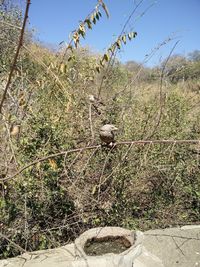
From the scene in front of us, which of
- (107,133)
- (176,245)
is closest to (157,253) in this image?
(176,245)

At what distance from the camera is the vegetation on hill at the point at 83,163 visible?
3030 millimetres

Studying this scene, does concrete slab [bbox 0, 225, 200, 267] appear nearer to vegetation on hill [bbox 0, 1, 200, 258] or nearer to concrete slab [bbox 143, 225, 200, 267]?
concrete slab [bbox 143, 225, 200, 267]

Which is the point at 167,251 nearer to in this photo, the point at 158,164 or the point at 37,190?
the point at 158,164

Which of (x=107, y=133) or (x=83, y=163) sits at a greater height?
(x=107, y=133)

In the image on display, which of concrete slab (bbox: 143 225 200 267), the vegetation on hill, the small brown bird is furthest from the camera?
the vegetation on hill

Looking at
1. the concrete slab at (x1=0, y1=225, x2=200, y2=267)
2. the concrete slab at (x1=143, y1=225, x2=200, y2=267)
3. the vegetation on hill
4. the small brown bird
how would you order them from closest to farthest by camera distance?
the concrete slab at (x1=0, y1=225, x2=200, y2=267) → the small brown bird → the concrete slab at (x1=143, y1=225, x2=200, y2=267) → the vegetation on hill

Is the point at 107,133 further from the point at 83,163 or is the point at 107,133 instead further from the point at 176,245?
the point at 176,245

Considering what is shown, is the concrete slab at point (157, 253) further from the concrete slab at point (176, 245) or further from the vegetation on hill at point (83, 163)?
the vegetation on hill at point (83, 163)

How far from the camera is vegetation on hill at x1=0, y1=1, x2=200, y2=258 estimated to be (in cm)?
303

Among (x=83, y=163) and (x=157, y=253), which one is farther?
(x=83, y=163)

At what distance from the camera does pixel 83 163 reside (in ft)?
11.8

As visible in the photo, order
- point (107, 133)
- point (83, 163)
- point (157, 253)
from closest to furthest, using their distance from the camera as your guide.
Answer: point (107, 133) → point (157, 253) → point (83, 163)

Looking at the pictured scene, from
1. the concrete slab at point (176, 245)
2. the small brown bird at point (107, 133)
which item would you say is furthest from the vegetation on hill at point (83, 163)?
the concrete slab at point (176, 245)

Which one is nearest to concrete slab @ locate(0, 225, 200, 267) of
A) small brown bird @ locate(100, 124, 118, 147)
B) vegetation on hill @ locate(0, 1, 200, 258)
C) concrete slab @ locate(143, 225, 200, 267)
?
concrete slab @ locate(143, 225, 200, 267)
